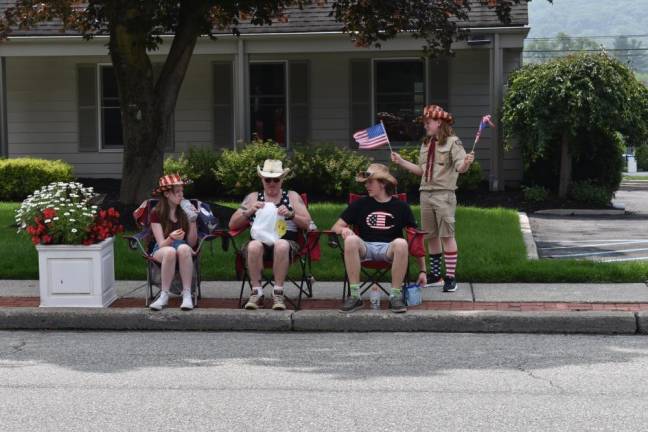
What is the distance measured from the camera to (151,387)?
6.84 metres

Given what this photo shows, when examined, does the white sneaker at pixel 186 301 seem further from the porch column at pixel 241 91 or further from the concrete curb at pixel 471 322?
the porch column at pixel 241 91

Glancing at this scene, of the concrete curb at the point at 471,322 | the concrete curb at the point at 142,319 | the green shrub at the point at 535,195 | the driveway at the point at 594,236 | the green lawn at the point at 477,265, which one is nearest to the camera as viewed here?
the concrete curb at the point at 471,322

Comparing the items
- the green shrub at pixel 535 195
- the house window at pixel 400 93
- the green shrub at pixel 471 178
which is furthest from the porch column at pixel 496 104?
the house window at pixel 400 93

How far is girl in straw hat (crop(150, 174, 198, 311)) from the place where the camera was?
9305mm

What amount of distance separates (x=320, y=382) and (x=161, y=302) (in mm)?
2679

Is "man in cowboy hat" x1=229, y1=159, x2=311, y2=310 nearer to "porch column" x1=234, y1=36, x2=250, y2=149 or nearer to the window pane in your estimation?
"porch column" x1=234, y1=36, x2=250, y2=149

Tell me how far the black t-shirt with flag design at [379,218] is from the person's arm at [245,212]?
0.81m

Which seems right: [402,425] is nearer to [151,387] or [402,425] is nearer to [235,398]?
[235,398]

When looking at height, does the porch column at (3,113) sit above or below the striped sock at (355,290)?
above

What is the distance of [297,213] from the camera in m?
9.52

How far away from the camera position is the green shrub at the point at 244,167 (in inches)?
755

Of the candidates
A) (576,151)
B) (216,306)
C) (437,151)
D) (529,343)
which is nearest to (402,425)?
(529,343)

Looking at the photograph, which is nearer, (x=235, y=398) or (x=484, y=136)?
(x=235, y=398)

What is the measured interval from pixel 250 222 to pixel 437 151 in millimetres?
1926
